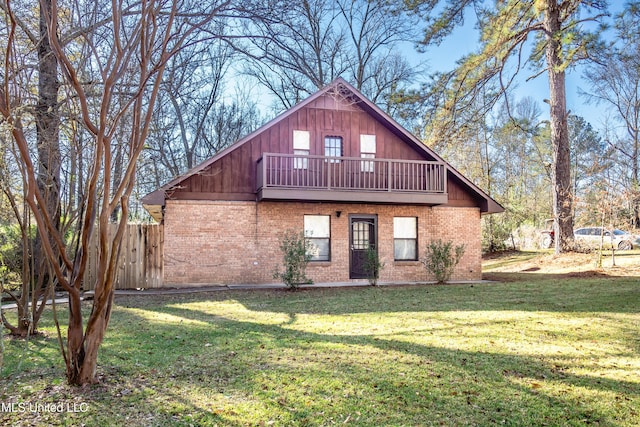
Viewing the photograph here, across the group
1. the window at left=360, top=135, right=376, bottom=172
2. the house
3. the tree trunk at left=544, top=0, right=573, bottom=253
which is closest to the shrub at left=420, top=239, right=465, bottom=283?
the house

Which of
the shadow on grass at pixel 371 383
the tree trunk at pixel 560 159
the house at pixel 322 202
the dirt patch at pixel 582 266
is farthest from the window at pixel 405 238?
the shadow on grass at pixel 371 383

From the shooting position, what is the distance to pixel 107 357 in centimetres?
529

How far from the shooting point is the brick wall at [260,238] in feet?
46.0

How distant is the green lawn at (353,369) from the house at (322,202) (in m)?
5.34

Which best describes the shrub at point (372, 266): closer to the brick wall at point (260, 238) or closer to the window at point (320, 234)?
the brick wall at point (260, 238)

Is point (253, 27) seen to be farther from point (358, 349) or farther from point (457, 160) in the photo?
point (457, 160)

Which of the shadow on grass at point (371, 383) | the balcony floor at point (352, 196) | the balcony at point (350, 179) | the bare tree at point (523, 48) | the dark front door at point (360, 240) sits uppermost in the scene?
the bare tree at point (523, 48)

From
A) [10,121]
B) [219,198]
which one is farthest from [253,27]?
[219,198]

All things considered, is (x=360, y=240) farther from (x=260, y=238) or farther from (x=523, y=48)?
(x=523, y=48)

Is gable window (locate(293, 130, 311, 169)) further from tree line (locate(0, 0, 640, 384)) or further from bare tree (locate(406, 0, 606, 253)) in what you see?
bare tree (locate(406, 0, 606, 253))

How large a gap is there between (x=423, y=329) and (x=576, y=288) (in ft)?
22.5

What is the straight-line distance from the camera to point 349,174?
1498 centimetres

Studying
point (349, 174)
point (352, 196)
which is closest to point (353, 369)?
point (352, 196)

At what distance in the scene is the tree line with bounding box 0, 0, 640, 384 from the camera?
4.09 m
